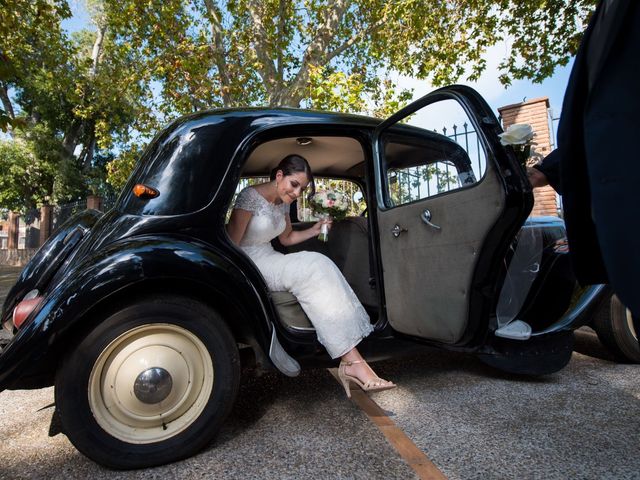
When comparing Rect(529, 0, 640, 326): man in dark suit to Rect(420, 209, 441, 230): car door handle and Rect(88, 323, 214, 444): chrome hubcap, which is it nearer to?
Rect(420, 209, 441, 230): car door handle

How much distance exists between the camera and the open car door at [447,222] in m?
2.08

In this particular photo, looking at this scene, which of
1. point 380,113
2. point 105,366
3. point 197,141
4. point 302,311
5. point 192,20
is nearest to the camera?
Answer: point 105,366

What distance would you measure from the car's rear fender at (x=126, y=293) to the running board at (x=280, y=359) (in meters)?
0.04

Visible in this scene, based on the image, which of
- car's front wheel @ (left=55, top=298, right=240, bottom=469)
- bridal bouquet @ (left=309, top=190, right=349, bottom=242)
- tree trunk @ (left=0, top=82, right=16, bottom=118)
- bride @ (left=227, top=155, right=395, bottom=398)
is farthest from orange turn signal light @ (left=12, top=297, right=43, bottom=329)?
tree trunk @ (left=0, top=82, right=16, bottom=118)

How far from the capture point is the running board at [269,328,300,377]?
2273mm

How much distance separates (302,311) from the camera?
264 cm

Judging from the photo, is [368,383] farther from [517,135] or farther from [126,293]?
[517,135]

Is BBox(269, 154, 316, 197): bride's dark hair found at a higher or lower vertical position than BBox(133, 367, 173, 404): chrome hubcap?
higher

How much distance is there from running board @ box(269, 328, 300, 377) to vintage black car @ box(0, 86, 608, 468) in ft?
0.04

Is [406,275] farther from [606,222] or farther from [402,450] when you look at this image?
[606,222]

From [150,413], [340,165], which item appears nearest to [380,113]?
[340,165]

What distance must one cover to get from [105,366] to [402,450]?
4.85 ft

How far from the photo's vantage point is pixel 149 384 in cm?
202

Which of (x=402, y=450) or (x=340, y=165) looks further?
(x=340, y=165)
